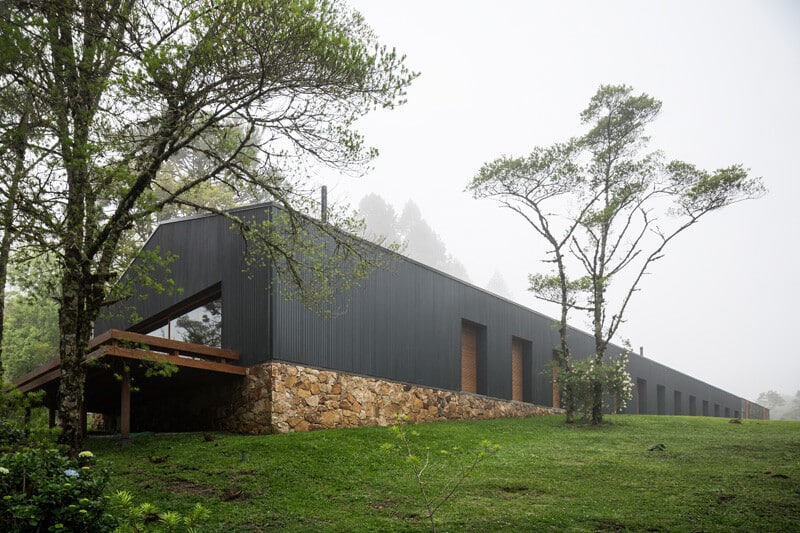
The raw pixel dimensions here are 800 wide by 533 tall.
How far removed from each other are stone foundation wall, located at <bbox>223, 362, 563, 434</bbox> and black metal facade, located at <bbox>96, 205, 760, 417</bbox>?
0.86 ft

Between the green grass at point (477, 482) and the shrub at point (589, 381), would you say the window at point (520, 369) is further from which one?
the green grass at point (477, 482)

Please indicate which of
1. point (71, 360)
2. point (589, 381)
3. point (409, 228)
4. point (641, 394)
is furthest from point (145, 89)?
point (409, 228)

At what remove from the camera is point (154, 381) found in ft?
44.5

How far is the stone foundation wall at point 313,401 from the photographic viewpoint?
1285 cm

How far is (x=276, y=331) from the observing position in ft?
42.9

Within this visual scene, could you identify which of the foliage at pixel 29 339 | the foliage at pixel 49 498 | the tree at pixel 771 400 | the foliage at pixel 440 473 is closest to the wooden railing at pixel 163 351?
the foliage at pixel 440 473

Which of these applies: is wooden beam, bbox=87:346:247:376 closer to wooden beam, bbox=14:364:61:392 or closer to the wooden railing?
the wooden railing

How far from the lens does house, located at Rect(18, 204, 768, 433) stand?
12969mm

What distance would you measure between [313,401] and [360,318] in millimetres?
2452

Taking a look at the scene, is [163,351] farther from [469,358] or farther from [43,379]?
[469,358]

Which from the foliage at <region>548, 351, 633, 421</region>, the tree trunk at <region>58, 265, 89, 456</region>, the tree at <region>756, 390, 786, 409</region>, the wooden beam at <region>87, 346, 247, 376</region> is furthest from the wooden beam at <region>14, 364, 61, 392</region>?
the tree at <region>756, 390, 786, 409</region>

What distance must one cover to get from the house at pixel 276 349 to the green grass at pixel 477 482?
1065 mm

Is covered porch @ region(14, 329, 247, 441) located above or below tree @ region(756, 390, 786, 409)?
above

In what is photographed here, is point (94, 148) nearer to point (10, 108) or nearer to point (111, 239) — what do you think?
point (111, 239)
